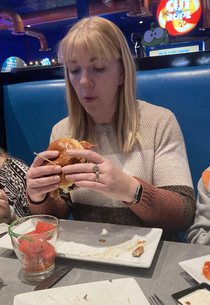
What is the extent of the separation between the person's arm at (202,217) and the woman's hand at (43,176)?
663mm

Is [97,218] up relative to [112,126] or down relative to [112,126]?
down

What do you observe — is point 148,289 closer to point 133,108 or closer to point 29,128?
point 133,108

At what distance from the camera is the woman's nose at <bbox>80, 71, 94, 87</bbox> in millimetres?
1301

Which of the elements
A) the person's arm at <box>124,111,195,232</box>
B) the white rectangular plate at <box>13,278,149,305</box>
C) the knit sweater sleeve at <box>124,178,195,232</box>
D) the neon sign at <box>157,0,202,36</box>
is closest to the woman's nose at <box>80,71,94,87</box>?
the person's arm at <box>124,111,195,232</box>

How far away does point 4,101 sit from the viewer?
101 inches

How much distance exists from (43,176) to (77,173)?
0.16m

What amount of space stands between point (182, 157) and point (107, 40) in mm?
734

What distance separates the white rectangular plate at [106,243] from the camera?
2.98 feet

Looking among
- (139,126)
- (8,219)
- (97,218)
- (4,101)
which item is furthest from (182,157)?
(4,101)

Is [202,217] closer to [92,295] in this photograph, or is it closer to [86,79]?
[92,295]

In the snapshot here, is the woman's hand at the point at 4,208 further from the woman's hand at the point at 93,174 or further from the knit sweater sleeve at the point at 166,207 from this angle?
the knit sweater sleeve at the point at 166,207

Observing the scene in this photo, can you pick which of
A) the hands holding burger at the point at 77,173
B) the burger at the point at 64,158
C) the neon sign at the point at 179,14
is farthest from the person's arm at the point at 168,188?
the neon sign at the point at 179,14

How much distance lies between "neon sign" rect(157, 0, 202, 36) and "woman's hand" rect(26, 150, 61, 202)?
5.97 metres

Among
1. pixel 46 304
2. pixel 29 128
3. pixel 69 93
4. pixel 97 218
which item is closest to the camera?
pixel 46 304
